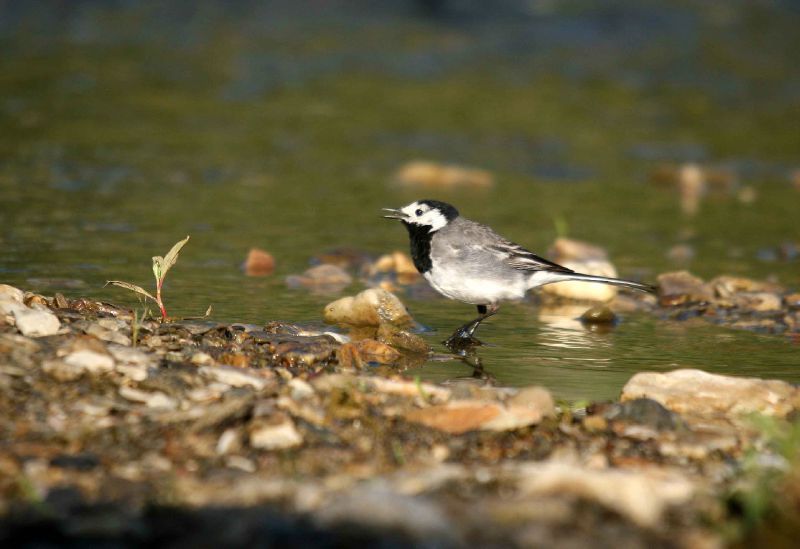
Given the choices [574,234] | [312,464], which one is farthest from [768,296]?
[312,464]

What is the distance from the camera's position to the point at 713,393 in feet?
18.5

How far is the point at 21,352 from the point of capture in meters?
5.06

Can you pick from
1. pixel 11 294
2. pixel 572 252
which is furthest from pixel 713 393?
pixel 572 252

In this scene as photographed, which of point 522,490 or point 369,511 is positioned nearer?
point 369,511

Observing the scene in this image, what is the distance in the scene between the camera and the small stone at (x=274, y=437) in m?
4.45

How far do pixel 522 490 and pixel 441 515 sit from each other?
1.54ft

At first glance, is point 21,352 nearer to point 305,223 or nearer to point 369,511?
point 369,511

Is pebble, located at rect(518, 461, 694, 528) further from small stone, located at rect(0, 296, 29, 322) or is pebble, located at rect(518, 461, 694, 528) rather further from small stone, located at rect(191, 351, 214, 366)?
small stone, located at rect(0, 296, 29, 322)

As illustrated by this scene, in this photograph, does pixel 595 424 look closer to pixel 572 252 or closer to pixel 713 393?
pixel 713 393

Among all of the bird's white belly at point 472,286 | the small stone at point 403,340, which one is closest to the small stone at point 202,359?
the small stone at point 403,340

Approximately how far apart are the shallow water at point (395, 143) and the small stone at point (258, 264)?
0.22 metres

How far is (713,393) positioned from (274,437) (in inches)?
98.3

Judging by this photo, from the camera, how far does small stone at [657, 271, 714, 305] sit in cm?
873

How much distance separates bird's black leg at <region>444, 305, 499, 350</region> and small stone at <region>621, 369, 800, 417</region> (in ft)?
5.91
